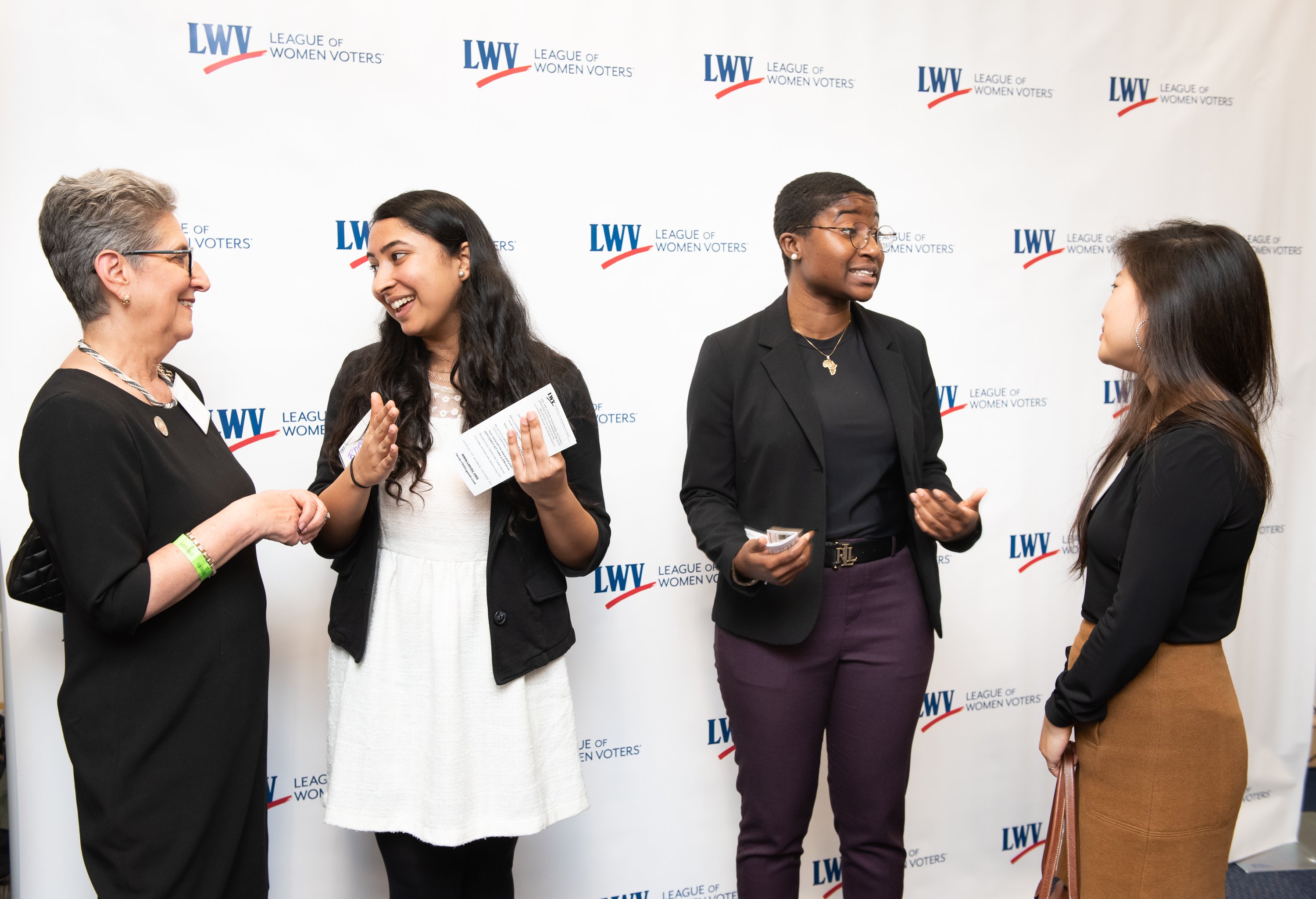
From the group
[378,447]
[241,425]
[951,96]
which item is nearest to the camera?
[378,447]

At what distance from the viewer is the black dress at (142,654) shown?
1311mm

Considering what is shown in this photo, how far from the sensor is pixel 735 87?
100 inches

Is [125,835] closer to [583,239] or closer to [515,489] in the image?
[515,489]

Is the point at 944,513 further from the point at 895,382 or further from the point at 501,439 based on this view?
the point at 501,439

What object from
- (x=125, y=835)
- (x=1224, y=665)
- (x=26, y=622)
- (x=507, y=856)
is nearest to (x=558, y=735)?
(x=507, y=856)

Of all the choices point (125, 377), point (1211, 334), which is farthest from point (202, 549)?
point (1211, 334)

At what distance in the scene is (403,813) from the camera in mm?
1633

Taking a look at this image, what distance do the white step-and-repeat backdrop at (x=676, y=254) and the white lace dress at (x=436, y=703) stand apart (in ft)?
2.49

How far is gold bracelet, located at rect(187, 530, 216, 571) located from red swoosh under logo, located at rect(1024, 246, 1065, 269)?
Result: 8.26 feet

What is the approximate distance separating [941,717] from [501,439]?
78.8 inches

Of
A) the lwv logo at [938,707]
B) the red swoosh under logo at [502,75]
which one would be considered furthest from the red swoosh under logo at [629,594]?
the red swoosh under logo at [502,75]

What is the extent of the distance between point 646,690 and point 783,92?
1814mm

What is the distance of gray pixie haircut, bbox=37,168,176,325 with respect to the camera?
1.40m

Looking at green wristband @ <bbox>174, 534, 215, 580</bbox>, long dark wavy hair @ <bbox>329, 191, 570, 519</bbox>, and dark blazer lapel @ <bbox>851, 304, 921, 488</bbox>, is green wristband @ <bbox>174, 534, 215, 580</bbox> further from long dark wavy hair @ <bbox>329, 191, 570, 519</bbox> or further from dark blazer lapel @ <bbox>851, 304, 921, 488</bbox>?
dark blazer lapel @ <bbox>851, 304, 921, 488</bbox>
